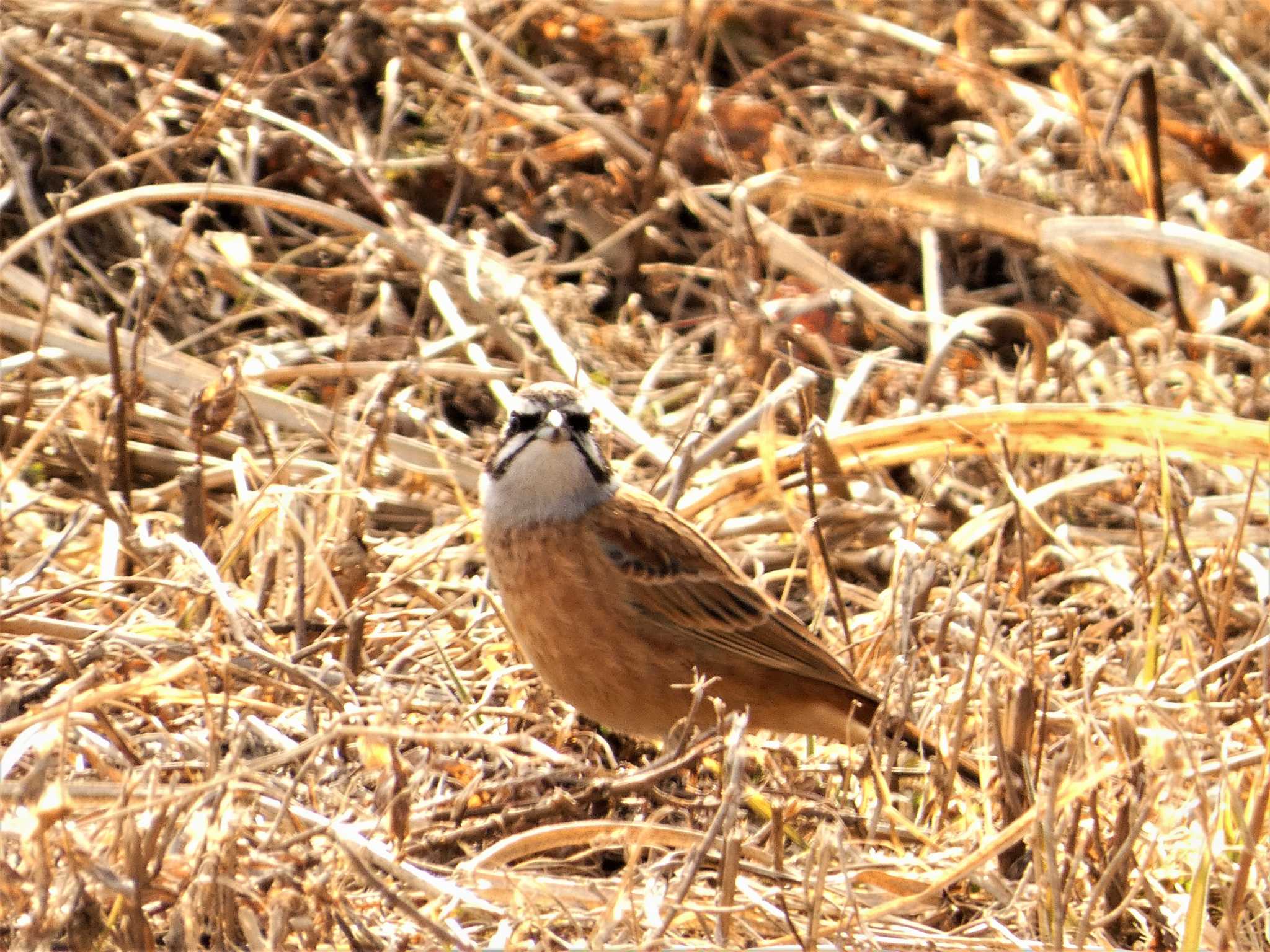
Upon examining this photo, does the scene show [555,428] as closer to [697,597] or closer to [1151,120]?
[697,597]

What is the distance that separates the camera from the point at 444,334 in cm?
614

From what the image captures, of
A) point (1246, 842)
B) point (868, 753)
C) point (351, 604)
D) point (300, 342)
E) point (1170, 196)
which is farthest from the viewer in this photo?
point (1170, 196)

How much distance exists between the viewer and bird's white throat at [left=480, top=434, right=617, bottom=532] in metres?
4.37

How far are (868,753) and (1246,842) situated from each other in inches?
38.6

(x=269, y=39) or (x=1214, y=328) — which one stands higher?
(x=269, y=39)

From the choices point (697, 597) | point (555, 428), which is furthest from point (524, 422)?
point (697, 597)

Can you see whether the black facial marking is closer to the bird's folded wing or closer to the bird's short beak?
the bird's short beak

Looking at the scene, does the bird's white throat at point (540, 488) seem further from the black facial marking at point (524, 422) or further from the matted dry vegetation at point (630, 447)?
the matted dry vegetation at point (630, 447)

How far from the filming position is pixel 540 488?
4.39 meters

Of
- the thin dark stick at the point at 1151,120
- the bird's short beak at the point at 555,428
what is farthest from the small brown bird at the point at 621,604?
the thin dark stick at the point at 1151,120

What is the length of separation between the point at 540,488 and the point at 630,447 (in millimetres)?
1294

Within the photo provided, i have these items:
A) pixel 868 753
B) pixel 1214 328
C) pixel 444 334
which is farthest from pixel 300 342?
pixel 1214 328

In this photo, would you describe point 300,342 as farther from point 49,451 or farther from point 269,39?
point 269,39

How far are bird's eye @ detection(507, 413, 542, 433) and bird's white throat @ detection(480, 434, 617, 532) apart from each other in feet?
0.11
